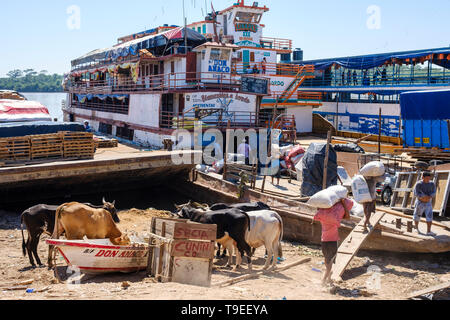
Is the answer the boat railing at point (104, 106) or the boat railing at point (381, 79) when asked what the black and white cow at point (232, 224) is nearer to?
the boat railing at point (104, 106)

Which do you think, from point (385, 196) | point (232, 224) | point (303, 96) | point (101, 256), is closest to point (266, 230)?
point (232, 224)

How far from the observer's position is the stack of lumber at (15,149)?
1609cm

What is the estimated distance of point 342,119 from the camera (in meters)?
40.7

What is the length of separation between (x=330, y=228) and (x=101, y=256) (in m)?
4.75

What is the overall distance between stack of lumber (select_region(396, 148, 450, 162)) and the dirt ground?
6.96 meters

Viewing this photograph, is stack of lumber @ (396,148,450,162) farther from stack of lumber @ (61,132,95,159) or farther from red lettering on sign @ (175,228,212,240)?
stack of lumber @ (61,132,95,159)

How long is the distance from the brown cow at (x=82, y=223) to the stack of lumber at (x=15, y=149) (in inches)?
276

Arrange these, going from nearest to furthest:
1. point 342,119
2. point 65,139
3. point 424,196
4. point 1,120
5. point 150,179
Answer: point 424,196 < point 65,139 < point 150,179 < point 1,120 < point 342,119

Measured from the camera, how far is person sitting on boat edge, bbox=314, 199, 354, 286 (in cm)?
870

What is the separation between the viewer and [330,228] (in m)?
8.72

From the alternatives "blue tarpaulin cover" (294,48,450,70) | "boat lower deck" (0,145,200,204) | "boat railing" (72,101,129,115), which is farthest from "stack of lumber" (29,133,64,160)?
"blue tarpaulin cover" (294,48,450,70)

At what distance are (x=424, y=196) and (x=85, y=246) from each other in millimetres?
7536

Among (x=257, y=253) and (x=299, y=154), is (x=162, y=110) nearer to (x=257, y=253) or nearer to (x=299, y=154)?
(x=299, y=154)

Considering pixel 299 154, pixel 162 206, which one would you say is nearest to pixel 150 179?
pixel 162 206
